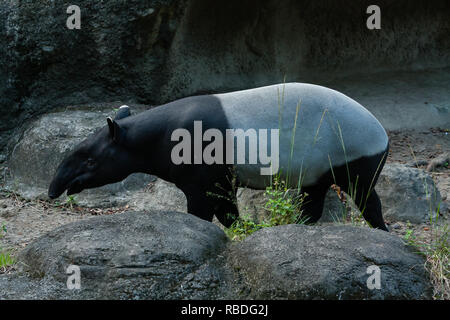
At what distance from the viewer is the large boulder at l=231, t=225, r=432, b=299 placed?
291cm

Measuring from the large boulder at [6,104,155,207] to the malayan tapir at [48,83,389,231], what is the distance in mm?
1343

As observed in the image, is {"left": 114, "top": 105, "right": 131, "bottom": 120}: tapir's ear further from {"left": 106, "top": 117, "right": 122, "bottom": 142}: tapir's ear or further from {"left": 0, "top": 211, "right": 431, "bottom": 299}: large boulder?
{"left": 0, "top": 211, "right": 431, "bottom": 299}: large boulder

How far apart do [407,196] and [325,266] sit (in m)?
3.02

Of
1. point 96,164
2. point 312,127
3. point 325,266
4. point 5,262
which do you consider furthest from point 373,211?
point 5,262

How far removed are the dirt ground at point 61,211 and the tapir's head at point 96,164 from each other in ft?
2.13

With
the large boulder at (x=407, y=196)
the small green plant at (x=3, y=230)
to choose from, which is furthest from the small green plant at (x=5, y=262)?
the large boulder at (x=407, y=196)

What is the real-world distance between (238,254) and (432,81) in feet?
22.4

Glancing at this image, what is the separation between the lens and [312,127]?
4551mm

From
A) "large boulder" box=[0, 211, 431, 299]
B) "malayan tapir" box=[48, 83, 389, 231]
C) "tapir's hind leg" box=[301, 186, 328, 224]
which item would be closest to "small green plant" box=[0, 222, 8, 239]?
"malayan tapir" box=[48, 83, 389, 231]

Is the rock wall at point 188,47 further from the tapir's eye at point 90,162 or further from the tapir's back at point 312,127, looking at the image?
the tapir's back at point 312,127

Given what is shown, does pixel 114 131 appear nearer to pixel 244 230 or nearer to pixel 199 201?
pixel 199 201
